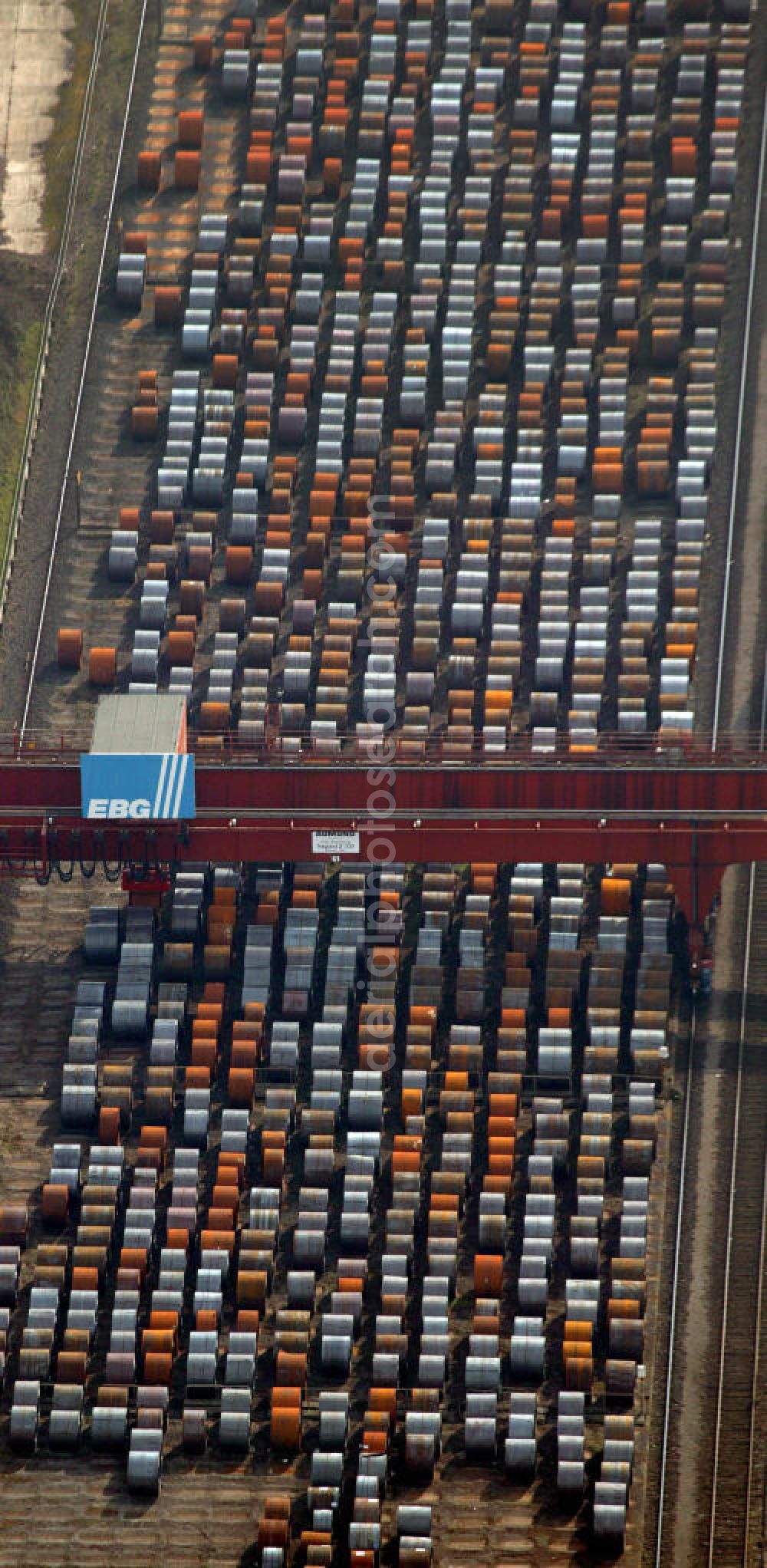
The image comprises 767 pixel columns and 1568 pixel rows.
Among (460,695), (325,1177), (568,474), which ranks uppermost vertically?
(568,474)

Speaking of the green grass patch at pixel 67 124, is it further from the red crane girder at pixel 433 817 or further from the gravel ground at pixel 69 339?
the red crane girder at pixel 433 817

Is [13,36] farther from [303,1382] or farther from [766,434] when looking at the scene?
[303,1382]

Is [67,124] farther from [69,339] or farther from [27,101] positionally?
[69,339]

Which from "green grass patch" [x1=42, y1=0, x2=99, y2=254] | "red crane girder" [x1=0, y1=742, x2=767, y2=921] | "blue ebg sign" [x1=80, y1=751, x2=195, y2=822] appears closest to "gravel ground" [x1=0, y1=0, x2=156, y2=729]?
"green grass patch" [x1=42, y1=0, x2=99, y2=254]

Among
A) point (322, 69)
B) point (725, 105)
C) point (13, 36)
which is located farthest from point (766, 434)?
point (13, 36)

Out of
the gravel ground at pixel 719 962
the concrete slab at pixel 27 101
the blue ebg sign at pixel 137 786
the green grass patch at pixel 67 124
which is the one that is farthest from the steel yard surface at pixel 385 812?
the concrete slab at pixel 27 101

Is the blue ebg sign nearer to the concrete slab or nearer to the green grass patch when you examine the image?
the concrete slab
